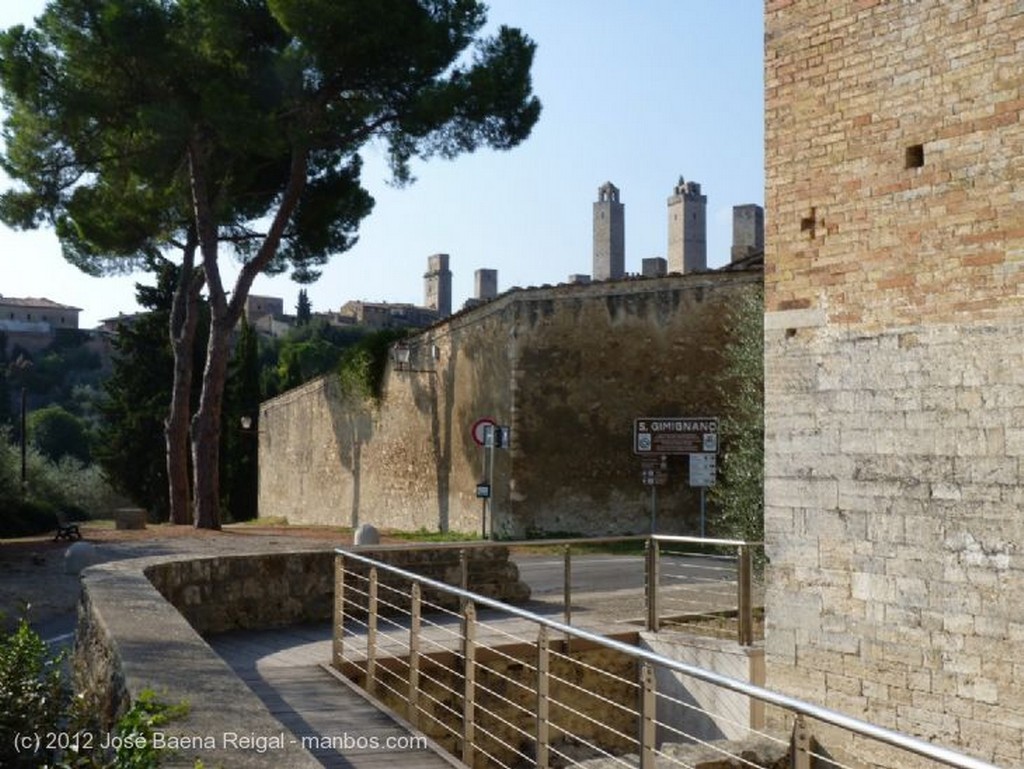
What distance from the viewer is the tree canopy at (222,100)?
2139 cm

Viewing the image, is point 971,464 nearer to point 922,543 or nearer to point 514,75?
point 922,543

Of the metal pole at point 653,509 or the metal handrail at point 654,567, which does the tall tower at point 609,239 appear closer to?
the metal pole at point 653,509

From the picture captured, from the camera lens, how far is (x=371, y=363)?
27.6m

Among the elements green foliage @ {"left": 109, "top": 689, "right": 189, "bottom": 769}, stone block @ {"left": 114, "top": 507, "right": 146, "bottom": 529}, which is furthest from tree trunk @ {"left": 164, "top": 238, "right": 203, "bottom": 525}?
green foliage @ {"left": 109, "top": 689, "right": 189, "bottom": 769}

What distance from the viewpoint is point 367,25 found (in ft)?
70.0

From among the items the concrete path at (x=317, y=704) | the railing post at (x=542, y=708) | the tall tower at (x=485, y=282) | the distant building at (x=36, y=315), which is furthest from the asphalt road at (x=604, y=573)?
the distant building at (x=36, y=315)

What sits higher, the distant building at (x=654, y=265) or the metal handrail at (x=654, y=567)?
the distant building at (x=654, y=265)

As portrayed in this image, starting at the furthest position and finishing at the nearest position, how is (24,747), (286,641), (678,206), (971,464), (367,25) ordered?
(678,206) < (367,25) < (286,641) < (971,464) < (24,747)

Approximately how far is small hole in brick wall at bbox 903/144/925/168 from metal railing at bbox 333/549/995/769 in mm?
3475

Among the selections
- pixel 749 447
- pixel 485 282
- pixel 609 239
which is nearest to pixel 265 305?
pixel 485 282

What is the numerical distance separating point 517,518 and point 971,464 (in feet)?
49.2

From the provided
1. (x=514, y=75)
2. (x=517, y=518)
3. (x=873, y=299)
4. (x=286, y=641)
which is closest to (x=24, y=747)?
(x=286, y=641)

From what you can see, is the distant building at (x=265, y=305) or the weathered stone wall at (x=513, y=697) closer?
the weathered stone wall at (x=513, y=697)

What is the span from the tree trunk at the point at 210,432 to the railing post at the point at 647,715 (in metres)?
19.1
